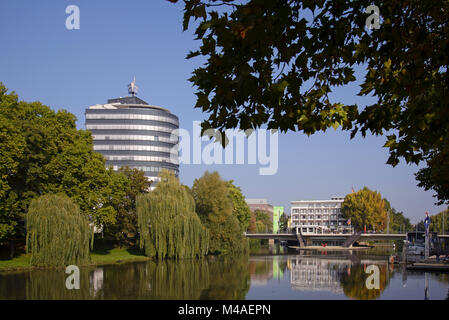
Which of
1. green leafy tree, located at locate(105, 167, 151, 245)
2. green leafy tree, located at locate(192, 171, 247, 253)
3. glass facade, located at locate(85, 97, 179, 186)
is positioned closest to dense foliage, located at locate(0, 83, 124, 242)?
green leafy tree, located at locate(105, 167, 151, 245)

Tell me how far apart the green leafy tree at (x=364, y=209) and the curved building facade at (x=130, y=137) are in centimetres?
5069

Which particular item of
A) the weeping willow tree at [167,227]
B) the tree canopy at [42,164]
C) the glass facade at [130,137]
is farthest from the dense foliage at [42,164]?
the glass facade at [130,137]

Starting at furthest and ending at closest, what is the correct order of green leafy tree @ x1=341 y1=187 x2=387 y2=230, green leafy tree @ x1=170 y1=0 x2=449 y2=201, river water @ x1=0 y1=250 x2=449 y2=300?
green leafy tree @ x1=341 y1=187 x2=387 y2=230 → river water @ x1=0 y1=250 x2=449 y2=300 → green leafy tree @ x1=170 y1=0 x2=449 y2=201

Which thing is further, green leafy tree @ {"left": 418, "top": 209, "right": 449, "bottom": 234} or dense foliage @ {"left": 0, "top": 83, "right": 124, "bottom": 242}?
green leafy tree @ {"left": 418, "top": 209, "right": 449, "bottom": 234}

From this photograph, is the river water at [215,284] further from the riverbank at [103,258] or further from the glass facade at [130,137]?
the glass facade at [130,137]

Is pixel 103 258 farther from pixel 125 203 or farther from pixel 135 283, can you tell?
pixel 135 283

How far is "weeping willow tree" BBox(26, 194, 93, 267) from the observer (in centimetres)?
3594

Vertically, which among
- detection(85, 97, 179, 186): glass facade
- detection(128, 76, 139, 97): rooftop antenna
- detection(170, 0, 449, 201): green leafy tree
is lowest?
Answer: detection(170, 0, 449, 201): green leafy tree

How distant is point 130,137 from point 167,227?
228ft

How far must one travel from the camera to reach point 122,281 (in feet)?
105

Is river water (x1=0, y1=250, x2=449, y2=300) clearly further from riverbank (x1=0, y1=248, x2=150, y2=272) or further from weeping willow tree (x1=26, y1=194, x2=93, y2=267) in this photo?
riverbank (x1=0, y1=248, x2=150, y2=272)

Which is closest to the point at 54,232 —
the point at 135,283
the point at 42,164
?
the point at 42,164

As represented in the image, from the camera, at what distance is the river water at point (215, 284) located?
26.1 metres
